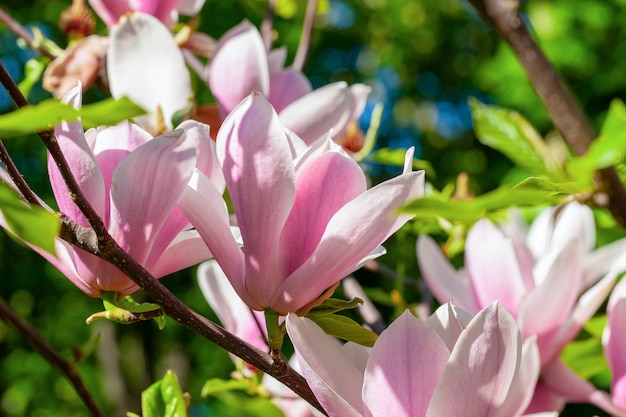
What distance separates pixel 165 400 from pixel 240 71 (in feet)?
0.75

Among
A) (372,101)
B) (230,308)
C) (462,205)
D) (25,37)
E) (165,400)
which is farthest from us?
(372,101)

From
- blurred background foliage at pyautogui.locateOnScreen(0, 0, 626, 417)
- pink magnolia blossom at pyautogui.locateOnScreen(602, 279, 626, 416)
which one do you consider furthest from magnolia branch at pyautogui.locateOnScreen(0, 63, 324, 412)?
blurred background foliage at pyautogui.locateOnScreen(0, 0, 626, 417)

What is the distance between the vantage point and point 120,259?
0.30 metres

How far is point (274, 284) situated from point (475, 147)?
575 centimetres

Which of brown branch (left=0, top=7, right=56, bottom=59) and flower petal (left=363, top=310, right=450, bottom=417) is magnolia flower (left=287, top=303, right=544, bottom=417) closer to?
flower petal (left=363, top=310, right=450, bottom=417)

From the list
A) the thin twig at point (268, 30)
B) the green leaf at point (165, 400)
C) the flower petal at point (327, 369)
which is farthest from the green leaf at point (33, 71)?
the flower petal at point (327, 369)

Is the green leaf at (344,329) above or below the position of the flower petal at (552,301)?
above

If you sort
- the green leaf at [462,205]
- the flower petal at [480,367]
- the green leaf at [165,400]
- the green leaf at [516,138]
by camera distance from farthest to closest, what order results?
the green leaf at [516,138] < the green leaf at [165,400] < the flower petal at [480,367] < the green leaf at [462,205]

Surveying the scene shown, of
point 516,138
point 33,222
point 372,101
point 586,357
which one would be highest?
point 33,222

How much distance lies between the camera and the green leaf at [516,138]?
55 centimetres

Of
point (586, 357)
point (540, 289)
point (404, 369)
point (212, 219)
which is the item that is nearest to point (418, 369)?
point (404, 369)

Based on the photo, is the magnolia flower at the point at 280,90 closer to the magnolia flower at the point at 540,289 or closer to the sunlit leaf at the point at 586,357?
the magnolia flower at the point at 540,289

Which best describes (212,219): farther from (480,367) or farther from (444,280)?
(444,280)

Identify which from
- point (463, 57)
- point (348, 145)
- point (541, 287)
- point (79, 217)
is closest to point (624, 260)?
point (541, 287)
